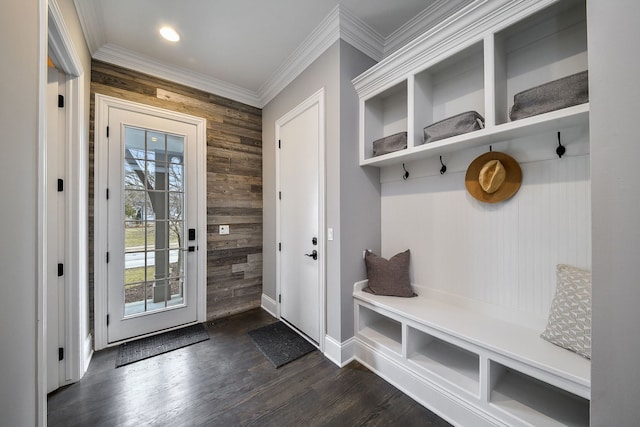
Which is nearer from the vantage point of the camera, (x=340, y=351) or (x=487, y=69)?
(x=487, y=69)

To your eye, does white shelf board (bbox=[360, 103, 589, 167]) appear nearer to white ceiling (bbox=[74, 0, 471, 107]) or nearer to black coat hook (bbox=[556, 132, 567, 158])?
black coat hook (bbox=[556, 132, 567, 158])

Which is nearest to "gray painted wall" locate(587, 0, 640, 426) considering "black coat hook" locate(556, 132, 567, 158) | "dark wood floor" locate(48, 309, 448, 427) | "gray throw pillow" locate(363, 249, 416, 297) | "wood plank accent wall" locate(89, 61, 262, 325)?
"black coat hook" locate(556, 132, 567, 158)

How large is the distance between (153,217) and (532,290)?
128 inches

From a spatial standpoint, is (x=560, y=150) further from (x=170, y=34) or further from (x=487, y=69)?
(x=170, y=34)

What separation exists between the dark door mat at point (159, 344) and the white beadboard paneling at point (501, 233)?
87.1 inches

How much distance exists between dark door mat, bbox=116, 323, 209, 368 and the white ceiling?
9.00 feet

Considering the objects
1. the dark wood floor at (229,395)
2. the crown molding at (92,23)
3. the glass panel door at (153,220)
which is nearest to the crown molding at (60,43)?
the crown molding at (92,23)

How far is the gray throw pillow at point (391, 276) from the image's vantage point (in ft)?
6.40

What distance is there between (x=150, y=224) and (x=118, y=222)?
25 centimetres

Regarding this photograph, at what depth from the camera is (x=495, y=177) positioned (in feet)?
4.92

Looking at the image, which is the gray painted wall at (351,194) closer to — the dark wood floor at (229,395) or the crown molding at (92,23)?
the dark wood floor at (229,395)

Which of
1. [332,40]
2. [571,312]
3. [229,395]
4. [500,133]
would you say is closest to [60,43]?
[332,40]

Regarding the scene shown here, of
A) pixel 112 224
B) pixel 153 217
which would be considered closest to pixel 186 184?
pixel 153 217

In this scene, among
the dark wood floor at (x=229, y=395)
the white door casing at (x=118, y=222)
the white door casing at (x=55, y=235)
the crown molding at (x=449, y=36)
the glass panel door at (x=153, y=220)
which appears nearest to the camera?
the crown molding at (x=449, y=36)
